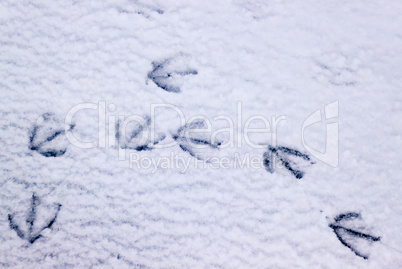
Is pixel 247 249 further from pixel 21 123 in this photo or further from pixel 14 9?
pixel 14 9

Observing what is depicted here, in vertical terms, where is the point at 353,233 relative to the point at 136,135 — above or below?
below

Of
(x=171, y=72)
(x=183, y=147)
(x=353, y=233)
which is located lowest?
(x=353, y=233)

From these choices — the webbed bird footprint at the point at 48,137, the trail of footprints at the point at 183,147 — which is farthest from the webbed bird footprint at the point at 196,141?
the webbed bird footprint at the point at 48,137

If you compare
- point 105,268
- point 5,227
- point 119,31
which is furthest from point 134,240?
point 119,31

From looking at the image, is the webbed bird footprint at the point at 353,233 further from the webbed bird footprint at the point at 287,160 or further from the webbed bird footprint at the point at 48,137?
the webbed bird footprint at the point at 48,137

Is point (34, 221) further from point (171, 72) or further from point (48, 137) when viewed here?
point (171, 72)

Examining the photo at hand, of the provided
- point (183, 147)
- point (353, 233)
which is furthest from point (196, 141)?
point (353, 233)

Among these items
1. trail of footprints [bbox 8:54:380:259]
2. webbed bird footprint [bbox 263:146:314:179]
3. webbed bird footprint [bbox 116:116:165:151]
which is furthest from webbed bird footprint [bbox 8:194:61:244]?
webbed bird footprint [bbox 263:146:314:179]
